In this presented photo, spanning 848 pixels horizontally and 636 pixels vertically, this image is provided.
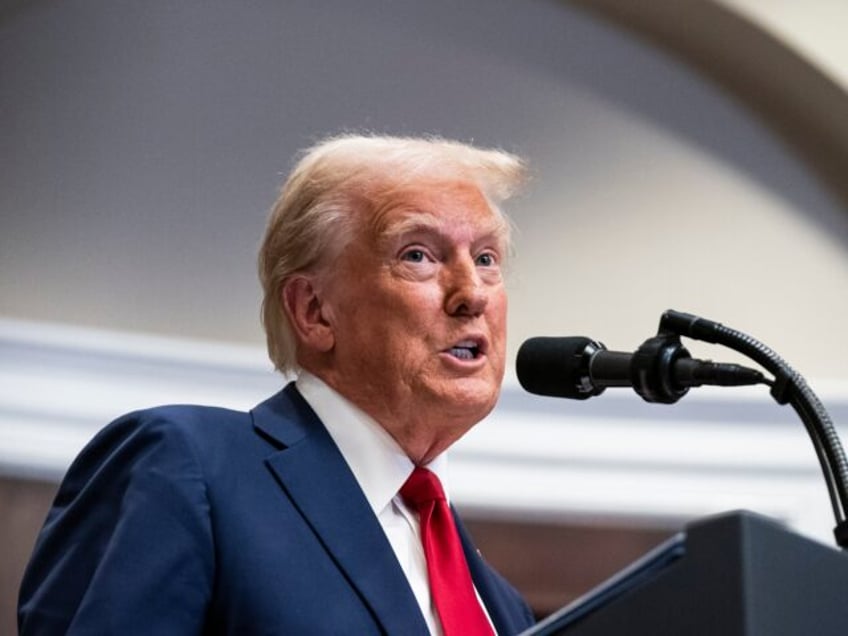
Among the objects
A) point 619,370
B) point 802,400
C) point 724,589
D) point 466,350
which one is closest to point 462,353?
point 466,350

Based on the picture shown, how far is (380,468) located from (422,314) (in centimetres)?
20

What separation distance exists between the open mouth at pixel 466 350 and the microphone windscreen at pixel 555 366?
0.27 m

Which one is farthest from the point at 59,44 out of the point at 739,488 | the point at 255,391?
the point at 739,488

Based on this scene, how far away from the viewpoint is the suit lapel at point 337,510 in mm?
1761

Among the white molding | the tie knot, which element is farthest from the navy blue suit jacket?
the white molding

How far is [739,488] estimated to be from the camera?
4379 millimetres

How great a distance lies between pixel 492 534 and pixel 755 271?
1006mm

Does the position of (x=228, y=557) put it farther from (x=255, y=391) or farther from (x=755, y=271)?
(x=755, y=271)

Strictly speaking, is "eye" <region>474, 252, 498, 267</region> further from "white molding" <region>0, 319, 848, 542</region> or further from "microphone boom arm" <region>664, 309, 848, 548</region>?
"white molding" <region>0, 319, 848, 542</region>

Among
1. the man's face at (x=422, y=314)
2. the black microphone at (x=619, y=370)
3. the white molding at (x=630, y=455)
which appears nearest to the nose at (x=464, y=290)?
the man's face at (x=422, y=314)

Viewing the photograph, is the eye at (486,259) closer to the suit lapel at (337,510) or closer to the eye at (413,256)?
the eye at (413,256)

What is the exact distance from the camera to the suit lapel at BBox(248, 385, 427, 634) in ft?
5.78

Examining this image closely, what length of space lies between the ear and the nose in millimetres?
164

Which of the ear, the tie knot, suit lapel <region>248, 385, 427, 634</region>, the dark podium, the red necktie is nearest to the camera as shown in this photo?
the dark podium
